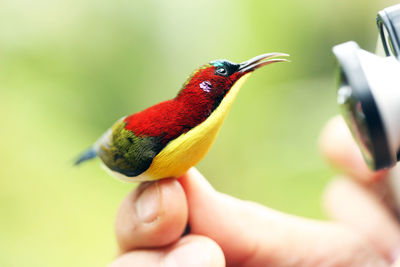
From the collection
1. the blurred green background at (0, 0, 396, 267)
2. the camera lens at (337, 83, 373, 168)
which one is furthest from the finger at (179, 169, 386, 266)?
the blurred green background at (0, 0, 396, 267)

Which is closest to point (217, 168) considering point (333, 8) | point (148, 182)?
point (148, 182)

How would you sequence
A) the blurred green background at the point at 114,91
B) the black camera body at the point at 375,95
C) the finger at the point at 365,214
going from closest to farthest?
the black camera body at the point at 375,95 → the finger at the point at 365,214 → the blurred green background at the point at 114,91

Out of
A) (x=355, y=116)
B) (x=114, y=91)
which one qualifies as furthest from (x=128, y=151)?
(x=114, y=91)

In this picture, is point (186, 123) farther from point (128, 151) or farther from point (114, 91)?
point (114, 91)

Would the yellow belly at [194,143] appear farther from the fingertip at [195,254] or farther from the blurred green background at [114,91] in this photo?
the blurred green background at [114,91]

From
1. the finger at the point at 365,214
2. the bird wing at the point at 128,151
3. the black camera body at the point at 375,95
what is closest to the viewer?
the black camera body at the point at 375,95

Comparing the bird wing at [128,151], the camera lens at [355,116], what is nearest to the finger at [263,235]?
the bird wing at [128,151]

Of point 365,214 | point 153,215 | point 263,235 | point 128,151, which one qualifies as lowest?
point 365,214

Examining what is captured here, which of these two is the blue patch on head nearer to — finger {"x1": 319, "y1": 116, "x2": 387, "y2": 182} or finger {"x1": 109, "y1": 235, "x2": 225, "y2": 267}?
finger {"x1": 109, "y1": 235, "x2": 225, "y2": 267}
